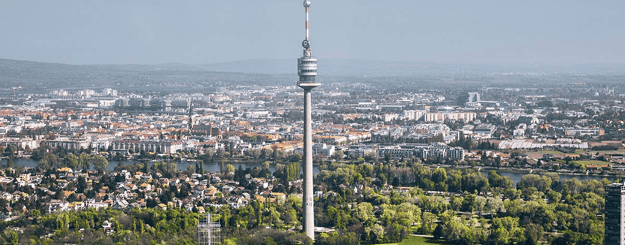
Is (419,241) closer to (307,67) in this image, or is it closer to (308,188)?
(308,188)

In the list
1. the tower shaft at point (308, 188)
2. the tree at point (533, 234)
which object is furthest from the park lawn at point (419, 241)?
the tower shaft at point (308, 188)

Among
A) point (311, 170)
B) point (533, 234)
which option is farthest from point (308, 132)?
point (533, 234)

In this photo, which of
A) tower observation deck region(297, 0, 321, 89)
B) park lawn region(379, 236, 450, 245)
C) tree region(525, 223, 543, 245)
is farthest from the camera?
tower observation deck region(297, 0, 321, 89)

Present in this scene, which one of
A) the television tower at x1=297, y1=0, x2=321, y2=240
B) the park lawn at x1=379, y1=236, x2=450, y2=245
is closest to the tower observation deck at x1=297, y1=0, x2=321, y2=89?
the television tower at x1=297, y1=0, x2=321, y2=240

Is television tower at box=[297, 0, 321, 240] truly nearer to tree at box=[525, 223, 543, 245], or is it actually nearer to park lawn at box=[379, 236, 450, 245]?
park lawn at box=[379, 236, 450, 245]

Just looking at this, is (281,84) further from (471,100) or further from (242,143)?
(242,143)

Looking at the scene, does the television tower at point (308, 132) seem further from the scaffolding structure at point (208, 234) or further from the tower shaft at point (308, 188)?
the scaffolding structure at point (208, 234)

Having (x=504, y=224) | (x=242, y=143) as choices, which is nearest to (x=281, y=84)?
(x=242, y=143)
